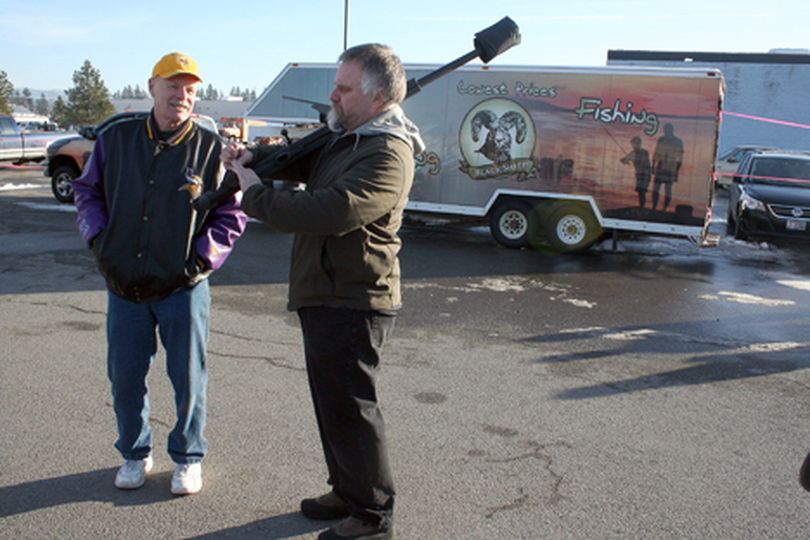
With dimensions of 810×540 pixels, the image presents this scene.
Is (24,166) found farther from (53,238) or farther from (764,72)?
(764,72)

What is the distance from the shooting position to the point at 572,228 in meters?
11.4

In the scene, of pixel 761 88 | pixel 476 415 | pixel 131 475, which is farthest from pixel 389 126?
pixel 761 88

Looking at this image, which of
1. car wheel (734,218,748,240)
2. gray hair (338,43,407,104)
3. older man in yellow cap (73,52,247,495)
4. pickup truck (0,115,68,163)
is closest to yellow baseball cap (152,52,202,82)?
older man in yellow cap (73,52,247,495)

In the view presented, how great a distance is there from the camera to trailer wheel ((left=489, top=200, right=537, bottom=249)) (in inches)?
456

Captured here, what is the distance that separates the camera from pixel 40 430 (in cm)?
408

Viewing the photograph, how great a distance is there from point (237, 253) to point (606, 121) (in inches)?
223

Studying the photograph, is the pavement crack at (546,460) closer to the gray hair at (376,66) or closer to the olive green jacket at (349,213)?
the olive green jacket at (349,213)

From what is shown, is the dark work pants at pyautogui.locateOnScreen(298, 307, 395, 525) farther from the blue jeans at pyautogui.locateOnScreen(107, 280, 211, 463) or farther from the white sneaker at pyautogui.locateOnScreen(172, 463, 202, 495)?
the white sneaker at pyautogui.locateOnScreen(172, 463, 202, 495)

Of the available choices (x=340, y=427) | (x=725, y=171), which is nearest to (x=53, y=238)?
(x=340, y=427)

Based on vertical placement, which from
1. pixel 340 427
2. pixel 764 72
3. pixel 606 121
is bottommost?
pixel 340 427

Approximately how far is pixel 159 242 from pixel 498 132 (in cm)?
890

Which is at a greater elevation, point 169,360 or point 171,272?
point 171,272

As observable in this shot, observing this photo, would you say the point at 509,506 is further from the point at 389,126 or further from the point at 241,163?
the point at 241,163

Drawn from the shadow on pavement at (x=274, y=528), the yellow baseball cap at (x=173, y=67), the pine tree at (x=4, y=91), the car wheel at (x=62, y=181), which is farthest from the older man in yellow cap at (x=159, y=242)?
the pine tree at (x=4, y=91)
